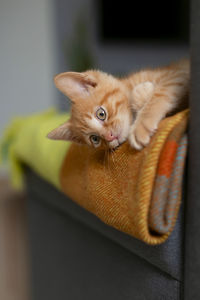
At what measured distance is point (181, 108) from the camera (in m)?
0.80

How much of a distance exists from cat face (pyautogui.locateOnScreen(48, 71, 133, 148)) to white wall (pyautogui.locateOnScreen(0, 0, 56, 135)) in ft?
10.0

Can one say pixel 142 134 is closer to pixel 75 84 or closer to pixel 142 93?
pixel 142 93

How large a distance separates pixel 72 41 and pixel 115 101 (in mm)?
3625

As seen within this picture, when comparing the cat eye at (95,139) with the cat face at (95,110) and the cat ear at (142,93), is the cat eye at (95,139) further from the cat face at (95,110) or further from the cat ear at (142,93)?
the cat ear at (142,93)

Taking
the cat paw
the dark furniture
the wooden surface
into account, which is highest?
the cat paw

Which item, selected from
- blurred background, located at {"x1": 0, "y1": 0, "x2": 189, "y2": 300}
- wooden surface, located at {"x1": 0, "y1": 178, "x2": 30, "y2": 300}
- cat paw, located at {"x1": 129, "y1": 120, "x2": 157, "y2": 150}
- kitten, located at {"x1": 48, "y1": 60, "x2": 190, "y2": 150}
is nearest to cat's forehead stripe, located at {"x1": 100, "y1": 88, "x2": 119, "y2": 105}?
kitten, located at {"x1": 48, "y1": 60, "x2": 190, "y2": 150}

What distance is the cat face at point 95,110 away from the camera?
0.89 meters

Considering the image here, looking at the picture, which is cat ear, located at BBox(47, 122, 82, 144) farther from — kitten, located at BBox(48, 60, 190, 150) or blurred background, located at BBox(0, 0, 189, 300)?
blurred background, located at BBox(0, 0, 189, 300)

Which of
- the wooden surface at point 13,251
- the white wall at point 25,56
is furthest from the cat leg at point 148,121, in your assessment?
the white wall at point 25,56

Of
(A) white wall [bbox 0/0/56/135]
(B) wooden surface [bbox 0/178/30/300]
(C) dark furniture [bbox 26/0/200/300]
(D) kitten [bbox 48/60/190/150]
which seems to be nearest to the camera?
(C) dark furniture [bbox 26/0/200/300]

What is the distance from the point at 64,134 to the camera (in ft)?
3.34

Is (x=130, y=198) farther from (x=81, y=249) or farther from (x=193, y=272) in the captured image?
(x=81, y=249)

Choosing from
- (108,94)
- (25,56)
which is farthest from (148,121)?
(25,56)

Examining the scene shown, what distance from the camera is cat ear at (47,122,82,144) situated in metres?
1.00
